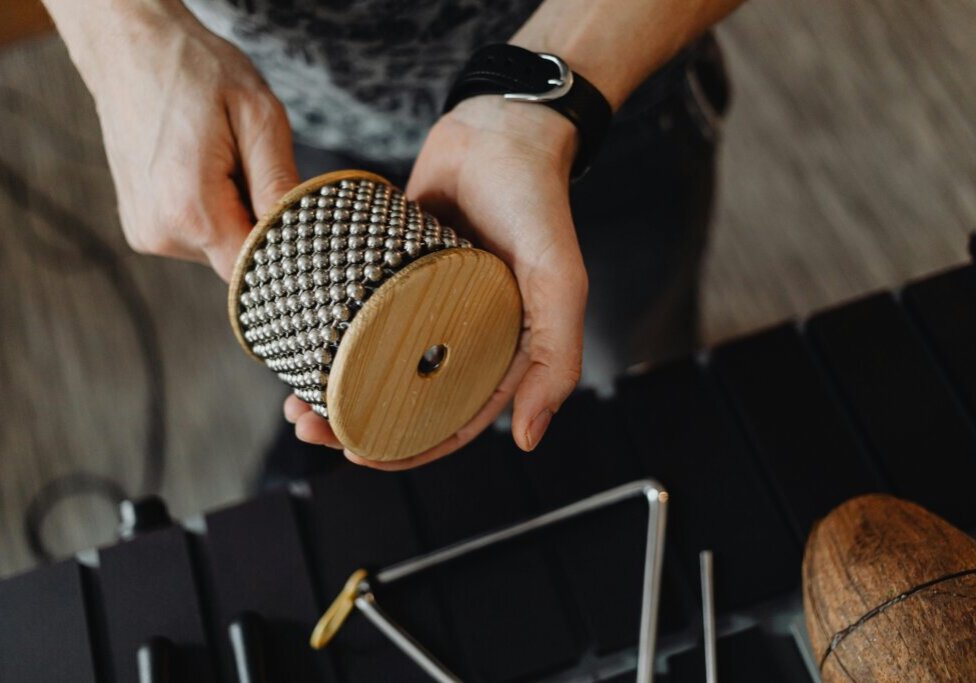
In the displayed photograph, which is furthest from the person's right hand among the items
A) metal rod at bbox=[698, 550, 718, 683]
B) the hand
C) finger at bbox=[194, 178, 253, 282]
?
metal rod at bbox=[698, 550, 718, 683]

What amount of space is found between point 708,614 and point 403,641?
0.60ft

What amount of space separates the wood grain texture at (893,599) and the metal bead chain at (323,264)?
255mm

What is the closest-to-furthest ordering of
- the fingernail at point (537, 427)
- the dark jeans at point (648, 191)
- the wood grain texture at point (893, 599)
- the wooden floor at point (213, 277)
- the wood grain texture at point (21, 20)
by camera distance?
the wood grain texture at point (893, 599) → the fingernail at point (537, 427) → the dark jeans at point (648, 191) → the wooden floor at point (213, 277) → the wood grain texture at point (21, 20)

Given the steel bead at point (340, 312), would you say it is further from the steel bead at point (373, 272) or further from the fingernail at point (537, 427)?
the fingernail at point (537, 427)

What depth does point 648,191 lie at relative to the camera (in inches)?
28.3

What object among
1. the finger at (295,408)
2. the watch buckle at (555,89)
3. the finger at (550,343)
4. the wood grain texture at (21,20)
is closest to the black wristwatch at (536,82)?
the watch buckle at (555,89)

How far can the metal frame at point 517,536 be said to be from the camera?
1.61ft

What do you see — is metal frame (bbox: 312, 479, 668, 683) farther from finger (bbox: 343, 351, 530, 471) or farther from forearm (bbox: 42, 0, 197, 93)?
forearm (bbox: 42, 0, 197, 93)

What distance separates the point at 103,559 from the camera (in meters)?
0.52

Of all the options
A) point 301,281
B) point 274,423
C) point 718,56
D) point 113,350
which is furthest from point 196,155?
point 113,350

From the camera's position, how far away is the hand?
0.48m

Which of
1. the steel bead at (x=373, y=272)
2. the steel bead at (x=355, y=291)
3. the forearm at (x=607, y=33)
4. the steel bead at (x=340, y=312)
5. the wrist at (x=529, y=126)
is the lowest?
the steel bead at (x=340, y=312)

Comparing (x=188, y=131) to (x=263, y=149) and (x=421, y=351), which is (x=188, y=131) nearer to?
(x=263, y=149)

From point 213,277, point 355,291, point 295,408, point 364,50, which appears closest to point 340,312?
point 355,291
